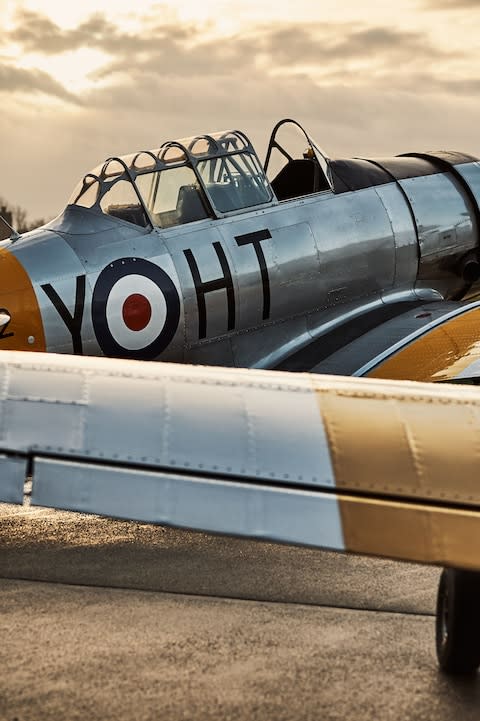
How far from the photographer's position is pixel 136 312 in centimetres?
827

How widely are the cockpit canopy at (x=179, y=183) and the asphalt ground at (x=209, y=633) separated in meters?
2.72

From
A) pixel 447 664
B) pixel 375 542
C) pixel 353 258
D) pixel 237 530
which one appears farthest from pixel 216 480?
pixel 353 258

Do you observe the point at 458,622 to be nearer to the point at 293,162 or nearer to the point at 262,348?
the point at 262,348

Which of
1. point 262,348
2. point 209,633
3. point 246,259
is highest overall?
point 246,259

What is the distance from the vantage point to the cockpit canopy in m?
8.74

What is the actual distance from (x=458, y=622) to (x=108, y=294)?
4453 millimetres

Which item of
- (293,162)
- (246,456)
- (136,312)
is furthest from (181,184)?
(246,456)

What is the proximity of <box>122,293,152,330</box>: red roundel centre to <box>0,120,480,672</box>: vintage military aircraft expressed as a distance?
0.02m

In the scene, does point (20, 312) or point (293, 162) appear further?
point (293, 162)

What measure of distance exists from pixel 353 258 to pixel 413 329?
2.89ft

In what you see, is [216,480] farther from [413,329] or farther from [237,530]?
[413,329]

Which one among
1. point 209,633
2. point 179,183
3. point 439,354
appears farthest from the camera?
point 179,183

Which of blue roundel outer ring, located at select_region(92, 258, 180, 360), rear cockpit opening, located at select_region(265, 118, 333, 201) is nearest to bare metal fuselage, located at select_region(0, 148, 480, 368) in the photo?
blue roundel outer ring, located at select_region(92, 258, 180, 360)

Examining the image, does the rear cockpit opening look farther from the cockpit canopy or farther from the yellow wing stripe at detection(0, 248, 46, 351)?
the yellow wing stripe at detection(0, 248, 46, 351)
